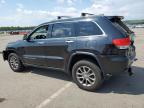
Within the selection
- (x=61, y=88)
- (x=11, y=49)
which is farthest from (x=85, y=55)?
(x=11, y=49)

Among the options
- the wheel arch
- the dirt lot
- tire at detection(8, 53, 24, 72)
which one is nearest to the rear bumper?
the wheel arch

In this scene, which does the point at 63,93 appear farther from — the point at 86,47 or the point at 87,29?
the point at 87,29

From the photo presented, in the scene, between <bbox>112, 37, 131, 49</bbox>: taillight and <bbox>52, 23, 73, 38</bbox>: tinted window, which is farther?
<bbox>52, 23, 73, 38</bbox>: tinted window

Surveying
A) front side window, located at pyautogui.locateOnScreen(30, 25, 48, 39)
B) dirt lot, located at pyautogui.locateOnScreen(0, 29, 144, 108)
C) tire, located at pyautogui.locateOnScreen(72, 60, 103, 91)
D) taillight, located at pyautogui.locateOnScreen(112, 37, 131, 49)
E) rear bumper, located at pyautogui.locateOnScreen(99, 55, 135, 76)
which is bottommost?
dirt lot, located at pyautogui.locateOnScreen(0, 29, 144, 108)

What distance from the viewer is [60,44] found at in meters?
5.88

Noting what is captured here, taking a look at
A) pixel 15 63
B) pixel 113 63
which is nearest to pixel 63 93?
pixel 113 63

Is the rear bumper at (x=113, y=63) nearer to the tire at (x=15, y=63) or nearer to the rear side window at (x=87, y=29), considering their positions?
the rear side window at (x=87, y=29)

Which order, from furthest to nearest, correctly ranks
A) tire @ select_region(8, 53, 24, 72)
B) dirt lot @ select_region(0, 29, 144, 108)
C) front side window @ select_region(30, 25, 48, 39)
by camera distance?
tire @ select_region(8, 53, 24, 72) → front side window @ select_region(30, 25, 48, 39) → dirt lot @ select_region(0, 29, 144, 108)

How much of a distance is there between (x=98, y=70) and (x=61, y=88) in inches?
48.8

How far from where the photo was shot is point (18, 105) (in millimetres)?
4738

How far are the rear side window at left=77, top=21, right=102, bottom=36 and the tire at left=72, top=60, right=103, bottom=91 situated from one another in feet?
2.43

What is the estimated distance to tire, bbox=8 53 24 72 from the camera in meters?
7.67

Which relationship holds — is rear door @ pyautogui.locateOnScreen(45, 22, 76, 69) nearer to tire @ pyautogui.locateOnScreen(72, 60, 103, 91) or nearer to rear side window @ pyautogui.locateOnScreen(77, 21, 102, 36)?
rear side window @ pyautogui.locateOnScreen(77, 21, 102, 36)

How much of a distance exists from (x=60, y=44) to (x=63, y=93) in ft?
4.58
